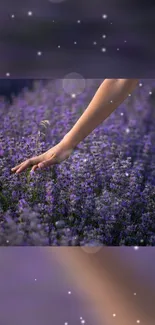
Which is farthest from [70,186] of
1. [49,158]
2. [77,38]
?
[77,38]

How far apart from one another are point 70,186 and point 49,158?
348 millimetres

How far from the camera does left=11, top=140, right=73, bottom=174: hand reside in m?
2.61

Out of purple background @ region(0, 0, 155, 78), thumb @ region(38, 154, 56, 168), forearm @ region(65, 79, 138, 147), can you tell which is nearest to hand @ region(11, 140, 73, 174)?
thumb @ region(38, 154, 56, 168)

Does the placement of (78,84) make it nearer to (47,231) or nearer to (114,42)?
(47,231)

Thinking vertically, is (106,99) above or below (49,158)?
above

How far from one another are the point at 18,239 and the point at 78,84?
1.09 meters

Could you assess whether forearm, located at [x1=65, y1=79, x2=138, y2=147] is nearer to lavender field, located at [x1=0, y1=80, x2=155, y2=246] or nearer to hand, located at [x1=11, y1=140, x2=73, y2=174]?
hand, located at [x1=11, y1=140, x2=73, y2=174]

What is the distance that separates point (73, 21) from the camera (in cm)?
205

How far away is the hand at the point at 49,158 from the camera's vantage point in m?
2.61

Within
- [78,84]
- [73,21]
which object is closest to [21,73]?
[73,21]

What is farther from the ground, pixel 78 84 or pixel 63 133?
pixel 78 84

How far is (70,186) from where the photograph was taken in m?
2.97

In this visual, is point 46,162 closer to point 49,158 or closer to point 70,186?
point 49,158

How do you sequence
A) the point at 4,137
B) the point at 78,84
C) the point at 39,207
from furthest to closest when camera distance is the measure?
the point at 78,84, the point at 4,137, the point at 39,207
